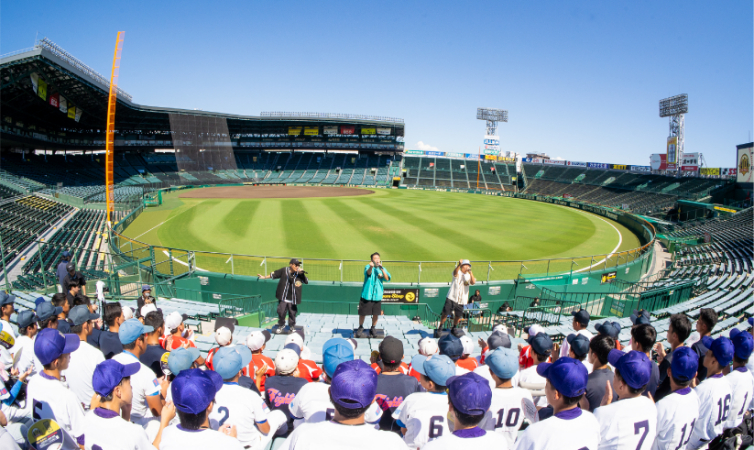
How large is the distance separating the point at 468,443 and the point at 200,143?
73.5m

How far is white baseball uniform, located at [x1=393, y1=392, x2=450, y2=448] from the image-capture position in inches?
114

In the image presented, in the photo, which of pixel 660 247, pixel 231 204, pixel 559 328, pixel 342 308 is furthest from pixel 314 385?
pixel 231 204

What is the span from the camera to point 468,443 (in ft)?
7.24

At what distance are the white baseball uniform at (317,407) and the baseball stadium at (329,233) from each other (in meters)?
0.45

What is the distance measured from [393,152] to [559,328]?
7545cm

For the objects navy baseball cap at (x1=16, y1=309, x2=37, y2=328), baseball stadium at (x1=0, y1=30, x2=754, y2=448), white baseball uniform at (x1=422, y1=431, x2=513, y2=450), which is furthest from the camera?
baseball stadium at (x1=0, y1=30, x2=754, y2=448)

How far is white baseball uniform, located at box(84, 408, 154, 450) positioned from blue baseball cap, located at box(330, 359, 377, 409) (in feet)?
4.92

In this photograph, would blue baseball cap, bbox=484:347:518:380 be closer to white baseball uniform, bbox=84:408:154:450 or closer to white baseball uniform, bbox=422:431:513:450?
white baseball uniform, bbox=422:431:513:450

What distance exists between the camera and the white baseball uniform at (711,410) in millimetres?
3598

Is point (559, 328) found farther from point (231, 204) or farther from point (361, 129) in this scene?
point (361, 129)

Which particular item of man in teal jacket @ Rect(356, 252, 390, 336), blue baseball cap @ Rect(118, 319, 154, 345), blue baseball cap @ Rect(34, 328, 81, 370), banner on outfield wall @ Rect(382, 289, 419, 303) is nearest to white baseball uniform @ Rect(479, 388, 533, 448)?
blue baseball cap @ Rect(118, 319, 154, 345)

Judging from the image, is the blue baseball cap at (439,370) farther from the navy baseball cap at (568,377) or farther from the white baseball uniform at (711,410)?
the white baseball uniform at (711,410)

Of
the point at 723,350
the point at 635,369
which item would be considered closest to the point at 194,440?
the point at 635,369

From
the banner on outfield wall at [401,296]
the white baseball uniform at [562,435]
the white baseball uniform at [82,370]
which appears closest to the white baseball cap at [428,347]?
the white baseball uniform at [562,435]
